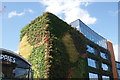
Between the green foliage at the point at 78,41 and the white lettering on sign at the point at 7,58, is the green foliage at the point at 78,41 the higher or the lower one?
the higher one

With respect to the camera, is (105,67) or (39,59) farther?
(105,67)

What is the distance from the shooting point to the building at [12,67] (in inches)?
443

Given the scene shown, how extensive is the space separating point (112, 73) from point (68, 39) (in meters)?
21.5

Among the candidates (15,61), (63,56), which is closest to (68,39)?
(63,56)

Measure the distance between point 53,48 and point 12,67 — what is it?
440 inches

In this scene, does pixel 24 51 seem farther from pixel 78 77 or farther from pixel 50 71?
pixel 78 77

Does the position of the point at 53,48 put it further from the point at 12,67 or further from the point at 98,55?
the point at 98,55

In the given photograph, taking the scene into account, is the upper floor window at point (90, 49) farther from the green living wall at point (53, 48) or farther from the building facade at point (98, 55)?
the green living wall at point (53, 48)

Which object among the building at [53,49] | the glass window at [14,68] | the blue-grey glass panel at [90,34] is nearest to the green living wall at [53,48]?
the building at [53,49]

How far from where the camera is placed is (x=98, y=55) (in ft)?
122

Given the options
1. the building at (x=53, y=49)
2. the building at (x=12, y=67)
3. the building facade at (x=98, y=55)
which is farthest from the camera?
the building facade at (x=98, y=55)

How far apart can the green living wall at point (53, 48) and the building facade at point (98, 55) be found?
5073mm

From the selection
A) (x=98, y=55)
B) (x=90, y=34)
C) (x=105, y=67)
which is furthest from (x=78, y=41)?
(x=105, y=67)

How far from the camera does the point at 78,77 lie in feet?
84.6
